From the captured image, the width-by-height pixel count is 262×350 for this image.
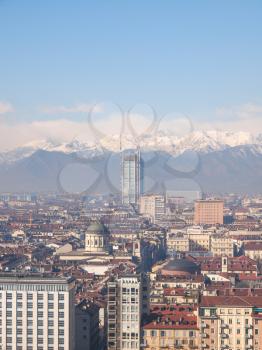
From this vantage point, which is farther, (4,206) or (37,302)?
(4,206)

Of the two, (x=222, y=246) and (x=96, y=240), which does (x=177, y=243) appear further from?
(x=96, y=240)

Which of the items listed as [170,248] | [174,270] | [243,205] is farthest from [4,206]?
[174,270]

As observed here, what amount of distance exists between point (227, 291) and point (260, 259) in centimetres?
1247

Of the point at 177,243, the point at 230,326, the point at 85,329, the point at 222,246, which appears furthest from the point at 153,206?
the point at 230,326

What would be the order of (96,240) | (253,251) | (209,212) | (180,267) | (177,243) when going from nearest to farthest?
(180,267)
(96,240)
(253,251)
(177,243)
(209,212)

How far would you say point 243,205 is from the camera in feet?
182

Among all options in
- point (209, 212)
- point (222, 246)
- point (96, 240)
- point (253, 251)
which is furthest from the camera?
point (209, 212)

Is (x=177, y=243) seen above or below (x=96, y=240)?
below

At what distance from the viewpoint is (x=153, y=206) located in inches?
1831

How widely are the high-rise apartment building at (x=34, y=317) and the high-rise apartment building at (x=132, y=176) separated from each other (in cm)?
4276

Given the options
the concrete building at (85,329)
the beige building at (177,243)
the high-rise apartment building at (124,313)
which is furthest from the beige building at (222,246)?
the high-rise apartment building at (124,313)

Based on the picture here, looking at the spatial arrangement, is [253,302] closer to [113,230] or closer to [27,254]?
[27,254]

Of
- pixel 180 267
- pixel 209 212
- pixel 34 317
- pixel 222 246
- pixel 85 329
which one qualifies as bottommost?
pixel 85 329

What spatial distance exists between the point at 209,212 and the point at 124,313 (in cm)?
3016
